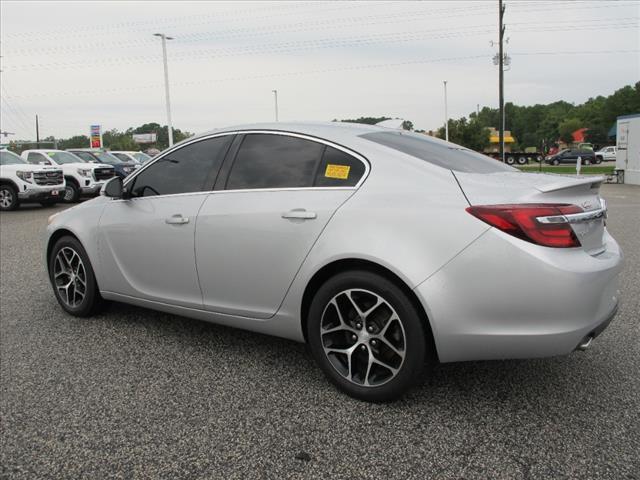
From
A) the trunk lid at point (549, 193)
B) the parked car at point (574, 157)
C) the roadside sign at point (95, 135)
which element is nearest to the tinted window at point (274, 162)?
the trunk lid at point (549, 193)

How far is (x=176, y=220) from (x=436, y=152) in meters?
1.82

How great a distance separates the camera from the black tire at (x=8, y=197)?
16.8 metres

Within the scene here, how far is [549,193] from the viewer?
2906 mm

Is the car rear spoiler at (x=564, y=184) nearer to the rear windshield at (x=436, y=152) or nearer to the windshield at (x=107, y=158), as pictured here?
the rear windshield at (x=436, y=152)

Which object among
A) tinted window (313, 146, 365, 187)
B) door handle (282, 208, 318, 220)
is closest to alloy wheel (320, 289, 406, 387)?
door handle (282, 208, 318, 220)

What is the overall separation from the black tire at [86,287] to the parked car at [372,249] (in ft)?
2.06

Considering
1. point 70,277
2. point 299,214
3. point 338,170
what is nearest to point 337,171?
point 338,170

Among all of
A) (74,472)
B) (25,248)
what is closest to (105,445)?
(74,472)

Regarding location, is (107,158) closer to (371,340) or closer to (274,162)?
(274,162)

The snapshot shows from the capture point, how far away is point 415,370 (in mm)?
3029

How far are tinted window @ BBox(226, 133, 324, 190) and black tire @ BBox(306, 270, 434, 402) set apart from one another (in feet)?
2.26

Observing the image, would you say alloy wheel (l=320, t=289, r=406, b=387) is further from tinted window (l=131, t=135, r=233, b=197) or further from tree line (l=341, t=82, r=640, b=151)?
tree line (l=341, t=82, r=640, b=151)

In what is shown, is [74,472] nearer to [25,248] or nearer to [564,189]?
[564,189]

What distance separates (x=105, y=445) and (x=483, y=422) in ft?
6.30
